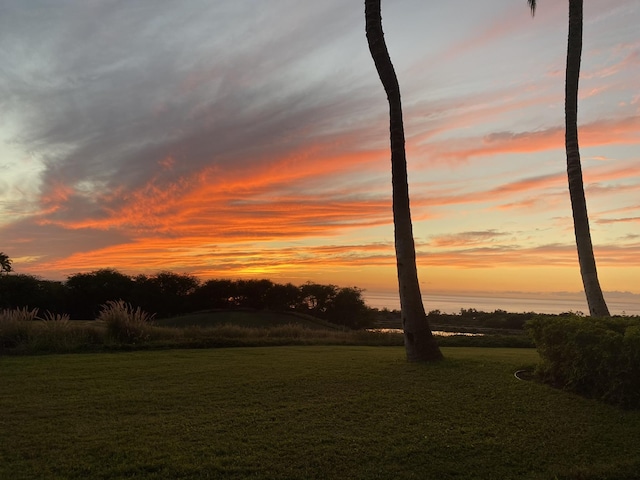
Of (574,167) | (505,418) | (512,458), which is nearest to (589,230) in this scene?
(574,167)

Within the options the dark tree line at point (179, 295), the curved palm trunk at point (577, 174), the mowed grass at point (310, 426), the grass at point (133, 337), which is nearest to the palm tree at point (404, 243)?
the mowed grass at point (310, 426)

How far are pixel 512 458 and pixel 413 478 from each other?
1.12 meters

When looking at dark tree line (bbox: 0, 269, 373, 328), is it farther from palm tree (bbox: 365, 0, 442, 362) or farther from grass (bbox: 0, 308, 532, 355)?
palm tree (bbox: 365, 0, 442, 362)

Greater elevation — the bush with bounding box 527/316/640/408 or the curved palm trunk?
the curved palm trunk

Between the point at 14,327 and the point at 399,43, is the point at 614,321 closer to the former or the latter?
the point at 399,43

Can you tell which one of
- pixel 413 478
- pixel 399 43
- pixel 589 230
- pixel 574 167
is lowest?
pixel 413 478

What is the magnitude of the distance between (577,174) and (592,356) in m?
5.13

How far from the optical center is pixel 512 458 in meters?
4.55

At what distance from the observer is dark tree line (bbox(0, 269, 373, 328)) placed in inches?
1122

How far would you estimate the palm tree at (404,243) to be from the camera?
9.13 metres

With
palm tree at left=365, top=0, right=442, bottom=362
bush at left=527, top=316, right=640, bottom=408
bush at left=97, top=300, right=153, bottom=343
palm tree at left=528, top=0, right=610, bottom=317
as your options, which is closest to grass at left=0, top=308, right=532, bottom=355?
bush at left=97, top=300, right=153, bottom=343

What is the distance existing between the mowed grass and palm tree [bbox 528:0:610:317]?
270cm

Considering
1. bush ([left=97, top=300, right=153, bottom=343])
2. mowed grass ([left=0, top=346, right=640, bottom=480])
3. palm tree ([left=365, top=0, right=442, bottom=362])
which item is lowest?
mowed grass ([left=0, top=346, right=640, bottom=480])

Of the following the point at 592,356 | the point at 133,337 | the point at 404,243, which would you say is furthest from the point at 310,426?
the point at 133,337
